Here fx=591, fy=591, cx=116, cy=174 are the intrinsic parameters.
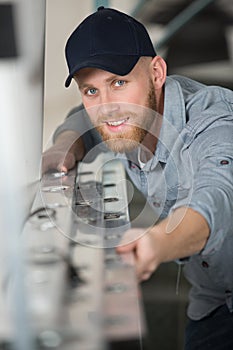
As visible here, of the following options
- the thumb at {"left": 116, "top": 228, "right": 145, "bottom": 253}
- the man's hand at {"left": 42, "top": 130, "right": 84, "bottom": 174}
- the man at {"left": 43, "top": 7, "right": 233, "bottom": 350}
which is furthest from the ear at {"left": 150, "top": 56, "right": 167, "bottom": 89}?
the thumb at {"left": 116, "top": 228, "right": 145, "bottom": 253}

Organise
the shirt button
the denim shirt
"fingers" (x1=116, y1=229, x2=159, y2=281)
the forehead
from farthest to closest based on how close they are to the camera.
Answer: the shirt button → the forehead → the denim shirt → "fingers" (x1=116, y1=229, x2=159, y2=281)

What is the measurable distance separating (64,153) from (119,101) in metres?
0.15

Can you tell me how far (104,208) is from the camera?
560 mm

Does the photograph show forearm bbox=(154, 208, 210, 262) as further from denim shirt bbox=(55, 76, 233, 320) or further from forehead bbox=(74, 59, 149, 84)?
forehead bbox=(74, 59, 149, 84)

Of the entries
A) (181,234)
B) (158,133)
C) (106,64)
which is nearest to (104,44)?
(106,64)

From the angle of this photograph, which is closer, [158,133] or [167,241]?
[167,241]

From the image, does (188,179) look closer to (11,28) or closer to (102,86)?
(102,86)

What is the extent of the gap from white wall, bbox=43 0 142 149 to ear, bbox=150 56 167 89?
0.09m

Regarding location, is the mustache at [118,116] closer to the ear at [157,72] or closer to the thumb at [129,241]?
the ear at [157,72]

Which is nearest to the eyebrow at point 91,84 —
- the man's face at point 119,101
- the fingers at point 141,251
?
the man's face at point 119,101

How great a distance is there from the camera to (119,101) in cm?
61

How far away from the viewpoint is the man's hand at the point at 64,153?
663mm

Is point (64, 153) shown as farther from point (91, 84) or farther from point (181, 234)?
point (181, 234)

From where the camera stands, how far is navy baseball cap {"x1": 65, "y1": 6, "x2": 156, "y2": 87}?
0.60 metres
